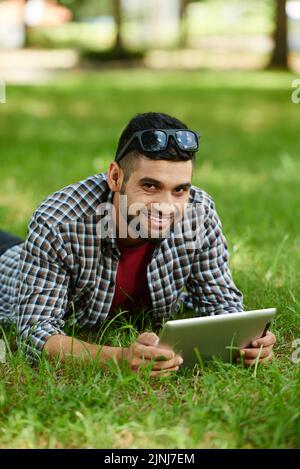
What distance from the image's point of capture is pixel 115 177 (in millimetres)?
3322

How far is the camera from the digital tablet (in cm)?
286

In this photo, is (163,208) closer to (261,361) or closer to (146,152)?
(146,152)

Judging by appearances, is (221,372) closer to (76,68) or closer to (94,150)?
(94,150)

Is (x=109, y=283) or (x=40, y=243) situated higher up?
(x=40, y=243)

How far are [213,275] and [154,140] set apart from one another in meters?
0.77

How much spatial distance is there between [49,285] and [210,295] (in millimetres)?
738

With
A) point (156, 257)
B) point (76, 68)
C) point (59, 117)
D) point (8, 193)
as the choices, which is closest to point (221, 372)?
point (156, 257)

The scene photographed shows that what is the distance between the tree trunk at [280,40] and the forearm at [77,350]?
1907cm

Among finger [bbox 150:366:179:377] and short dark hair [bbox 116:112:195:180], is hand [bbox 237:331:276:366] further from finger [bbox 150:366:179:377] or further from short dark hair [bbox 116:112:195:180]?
short dark hair [bbox 116:112:195:180]

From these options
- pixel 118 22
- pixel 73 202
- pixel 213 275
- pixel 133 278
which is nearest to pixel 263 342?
pixel 213 275

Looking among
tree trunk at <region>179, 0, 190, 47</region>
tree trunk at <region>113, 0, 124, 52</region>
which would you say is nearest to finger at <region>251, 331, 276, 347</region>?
tree trunk at <region>113, 0, 124, 52</region>

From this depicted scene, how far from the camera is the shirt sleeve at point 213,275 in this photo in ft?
11.9

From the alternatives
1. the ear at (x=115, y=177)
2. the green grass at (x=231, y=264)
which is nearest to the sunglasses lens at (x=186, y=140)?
the ear at (x=115, y=177)

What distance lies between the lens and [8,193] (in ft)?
21.6
